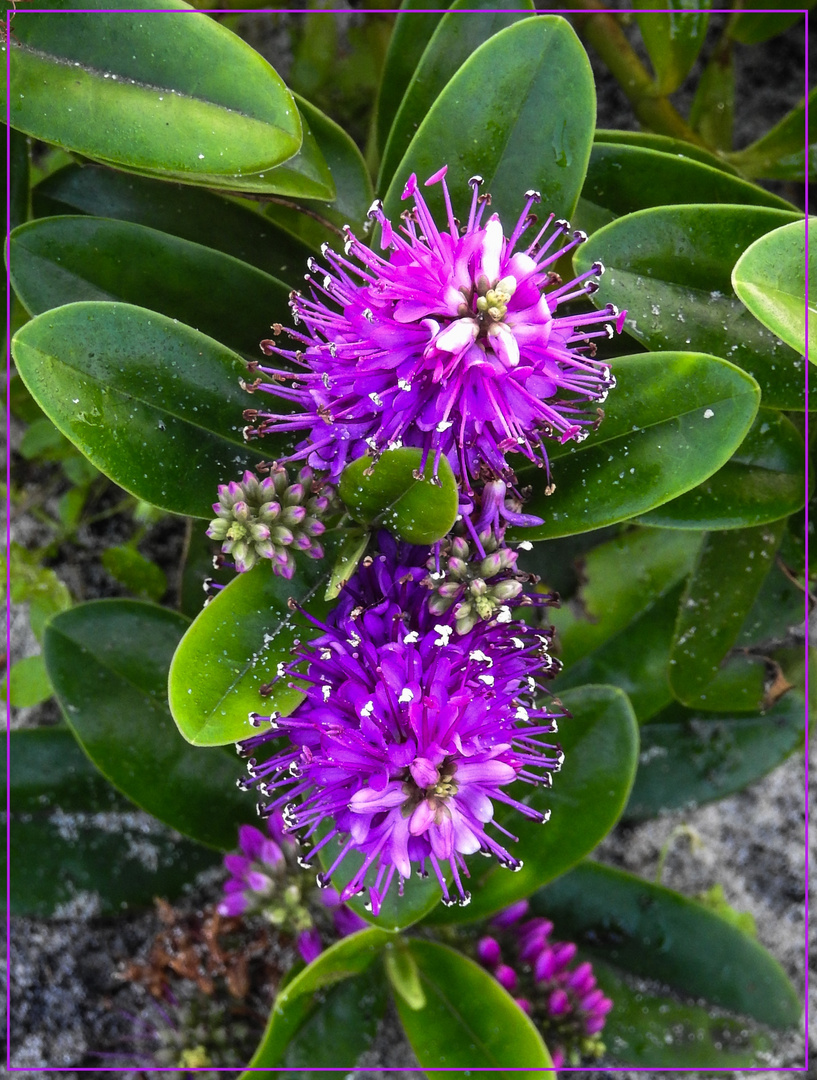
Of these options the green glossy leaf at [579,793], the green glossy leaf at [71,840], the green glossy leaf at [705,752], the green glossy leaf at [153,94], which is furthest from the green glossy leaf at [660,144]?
the green glossy leaf at [71,840]

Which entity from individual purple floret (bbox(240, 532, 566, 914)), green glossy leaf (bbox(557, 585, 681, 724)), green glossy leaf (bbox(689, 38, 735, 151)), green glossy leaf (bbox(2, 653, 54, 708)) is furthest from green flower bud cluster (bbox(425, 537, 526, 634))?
green glossy leaf (bbox(689, 38, 735, 151))

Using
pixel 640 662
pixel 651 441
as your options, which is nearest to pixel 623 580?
pixel 640 662

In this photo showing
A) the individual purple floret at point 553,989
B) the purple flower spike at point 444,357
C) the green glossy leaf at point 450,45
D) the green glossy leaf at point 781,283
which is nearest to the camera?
the purple flower spike at point 444,357

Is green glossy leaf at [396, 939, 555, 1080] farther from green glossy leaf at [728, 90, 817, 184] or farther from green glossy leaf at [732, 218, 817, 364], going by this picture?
green glossy leaf at [728, 90, 817, 184]

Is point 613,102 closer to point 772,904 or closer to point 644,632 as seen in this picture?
point 644,632

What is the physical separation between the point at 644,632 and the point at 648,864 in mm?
645

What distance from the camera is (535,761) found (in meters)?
1.23

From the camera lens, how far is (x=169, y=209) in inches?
57.6

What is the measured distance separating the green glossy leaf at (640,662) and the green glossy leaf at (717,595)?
16 centimetres

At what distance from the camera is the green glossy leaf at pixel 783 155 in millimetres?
1727

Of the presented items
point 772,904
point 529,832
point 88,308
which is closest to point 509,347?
point 88,308

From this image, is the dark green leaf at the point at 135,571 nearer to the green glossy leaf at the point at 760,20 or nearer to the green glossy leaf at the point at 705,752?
the green glossy leaf at the point at 705,752

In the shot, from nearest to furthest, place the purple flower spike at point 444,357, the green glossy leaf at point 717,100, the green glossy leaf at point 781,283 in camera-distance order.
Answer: the purple flower spike at point 444,357 → the green glossy leaf at point 781,283 → the green glossy leaf at point 717,100

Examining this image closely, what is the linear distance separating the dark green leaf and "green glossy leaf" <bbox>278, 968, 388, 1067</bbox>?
0.84 metres
